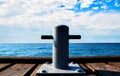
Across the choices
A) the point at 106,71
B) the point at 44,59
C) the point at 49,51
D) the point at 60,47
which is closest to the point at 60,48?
the point at 60,47

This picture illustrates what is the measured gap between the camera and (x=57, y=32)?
2.68 m

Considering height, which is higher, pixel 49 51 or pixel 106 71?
pixel 106 71

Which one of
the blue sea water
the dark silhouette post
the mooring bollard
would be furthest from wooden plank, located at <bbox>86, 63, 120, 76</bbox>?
the blue sea water

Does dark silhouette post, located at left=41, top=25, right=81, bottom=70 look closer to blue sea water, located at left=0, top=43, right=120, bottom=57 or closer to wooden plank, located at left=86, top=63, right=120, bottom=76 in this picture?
wooden plank, located at left=86, top=63, right=120, bottom=76

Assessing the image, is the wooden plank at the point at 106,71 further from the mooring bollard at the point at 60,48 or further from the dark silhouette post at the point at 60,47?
the dark silhouette post at the point at 60,47

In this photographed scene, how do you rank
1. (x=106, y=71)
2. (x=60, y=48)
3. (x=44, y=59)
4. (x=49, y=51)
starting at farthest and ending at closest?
(x=49, y=51), (x=44, y=59), (x=60, y=48), (x=106, y=71)

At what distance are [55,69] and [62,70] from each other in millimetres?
109

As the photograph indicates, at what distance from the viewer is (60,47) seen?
8.79ft

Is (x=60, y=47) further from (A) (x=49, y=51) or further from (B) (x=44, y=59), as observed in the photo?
(A) (x=49, y=51)

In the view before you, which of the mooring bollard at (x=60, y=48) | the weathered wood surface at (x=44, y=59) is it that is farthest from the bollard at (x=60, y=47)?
the weathered wood surface at (x=44, y=59)

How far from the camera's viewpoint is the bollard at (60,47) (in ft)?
8.71

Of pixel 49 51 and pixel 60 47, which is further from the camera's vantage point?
pixel 49 51

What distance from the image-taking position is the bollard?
2.65m

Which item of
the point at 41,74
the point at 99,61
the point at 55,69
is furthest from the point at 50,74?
the point at 99,61
